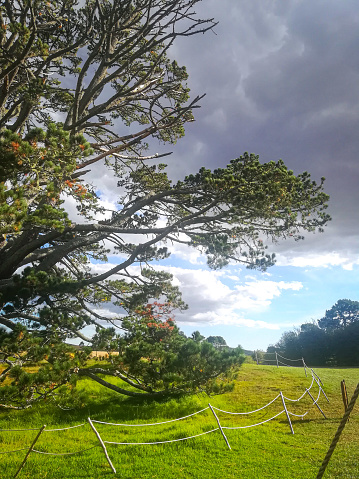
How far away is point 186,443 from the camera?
25.9ft

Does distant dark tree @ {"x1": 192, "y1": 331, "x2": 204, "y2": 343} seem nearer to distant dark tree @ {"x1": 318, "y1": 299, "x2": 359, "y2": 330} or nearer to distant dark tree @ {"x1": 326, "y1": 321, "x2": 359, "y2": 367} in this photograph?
distant dark tree @ {"x1": 326, "y1": 321, "x2": 359, "y2": 367}

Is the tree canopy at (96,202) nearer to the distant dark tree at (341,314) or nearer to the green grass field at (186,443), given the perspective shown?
the green grass field at (186,443)

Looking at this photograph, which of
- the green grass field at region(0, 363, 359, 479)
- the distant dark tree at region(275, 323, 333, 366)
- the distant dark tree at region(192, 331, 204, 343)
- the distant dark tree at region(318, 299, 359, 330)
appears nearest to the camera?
the green grass field at region(0, 363, 359, 479)

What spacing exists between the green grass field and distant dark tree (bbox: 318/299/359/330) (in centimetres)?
3946

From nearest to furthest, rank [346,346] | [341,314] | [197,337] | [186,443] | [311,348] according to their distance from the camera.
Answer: [186,443] < [197,337] < [346,346] < [311,348] < [341,314]

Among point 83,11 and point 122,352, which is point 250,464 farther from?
point 83,11

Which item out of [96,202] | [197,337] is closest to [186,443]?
[197,337]

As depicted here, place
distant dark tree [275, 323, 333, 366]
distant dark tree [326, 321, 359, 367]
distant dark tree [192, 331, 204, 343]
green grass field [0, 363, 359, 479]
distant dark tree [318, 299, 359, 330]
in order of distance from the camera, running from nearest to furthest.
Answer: green grass field [0, 363, 359, 479] → distant dark tree [192, 331, 204, 343] → distant dark tree [326, 321, 359, 367] → distant dark tree [275, 323, 333, 366] → distant dark tree [318, 299, 359, 330]

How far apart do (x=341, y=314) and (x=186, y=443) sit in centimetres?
4821

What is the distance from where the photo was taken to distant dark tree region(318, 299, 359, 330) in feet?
157

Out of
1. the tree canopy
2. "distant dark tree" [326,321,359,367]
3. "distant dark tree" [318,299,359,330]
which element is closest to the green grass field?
the tree canopy

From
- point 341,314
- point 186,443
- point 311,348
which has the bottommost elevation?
point 186,443

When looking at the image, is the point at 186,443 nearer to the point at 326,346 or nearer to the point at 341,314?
the point at 326,346

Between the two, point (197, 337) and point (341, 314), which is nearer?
point (197, 337)
